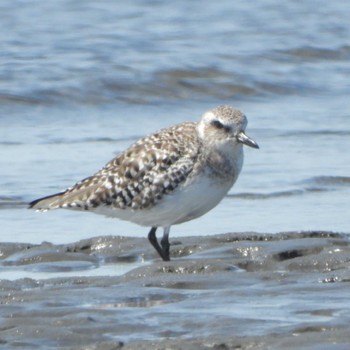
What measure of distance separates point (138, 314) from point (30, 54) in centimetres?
1027

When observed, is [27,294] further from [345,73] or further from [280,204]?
[345,73]

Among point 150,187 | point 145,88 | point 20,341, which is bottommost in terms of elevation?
point 20,341

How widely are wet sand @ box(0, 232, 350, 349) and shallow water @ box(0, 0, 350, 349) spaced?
0.06 feet

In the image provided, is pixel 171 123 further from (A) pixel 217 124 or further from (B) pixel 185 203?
(B) pixel 185 203

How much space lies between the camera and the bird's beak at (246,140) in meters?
7.94

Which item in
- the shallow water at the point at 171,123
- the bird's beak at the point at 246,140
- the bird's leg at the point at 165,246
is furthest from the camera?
the bird's beak at the point at 246,140

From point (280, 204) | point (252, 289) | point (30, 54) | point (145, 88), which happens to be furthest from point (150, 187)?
point (30, 54)

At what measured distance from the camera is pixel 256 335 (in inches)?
223

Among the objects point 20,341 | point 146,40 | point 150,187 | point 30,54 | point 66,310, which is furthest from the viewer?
point 146,40

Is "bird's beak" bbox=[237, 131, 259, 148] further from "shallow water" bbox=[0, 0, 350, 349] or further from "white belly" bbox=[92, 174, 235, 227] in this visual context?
"shallow water" bbox=[0, 0, 350, 349]

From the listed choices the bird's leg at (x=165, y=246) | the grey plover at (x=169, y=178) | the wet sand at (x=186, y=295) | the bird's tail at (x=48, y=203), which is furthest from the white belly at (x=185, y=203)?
the bird's tail at (x=48, y=203)

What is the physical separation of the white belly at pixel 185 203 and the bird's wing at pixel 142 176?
0.16 feet

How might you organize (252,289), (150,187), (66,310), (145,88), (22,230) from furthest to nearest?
(145,88) < (22,230) < (150,187) < (252,289) < (66,310)

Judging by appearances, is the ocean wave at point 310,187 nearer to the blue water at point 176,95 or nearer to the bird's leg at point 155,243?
the blue water at point 176,95
